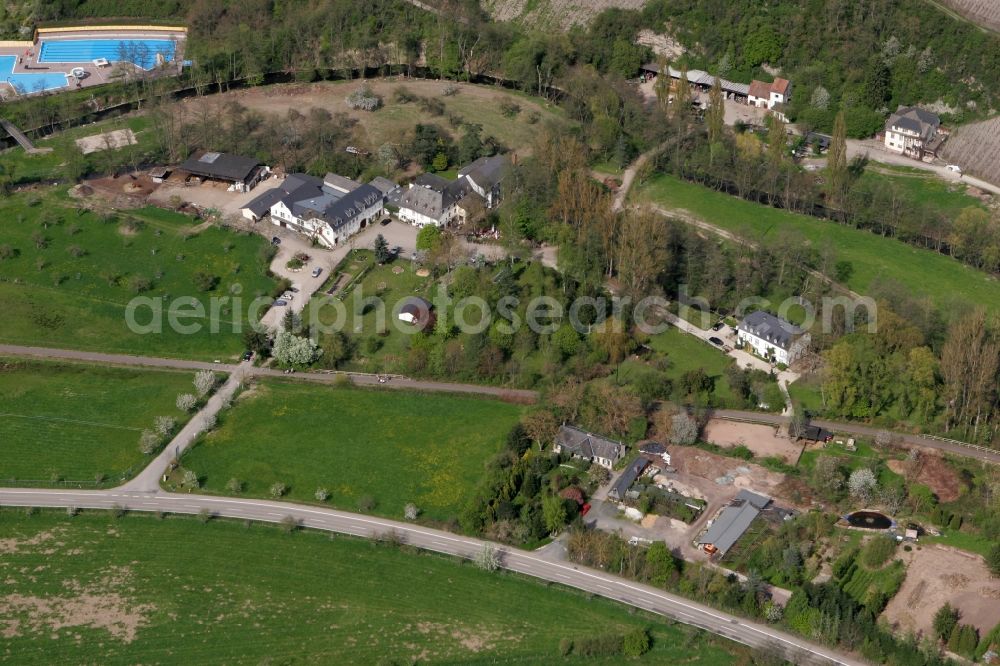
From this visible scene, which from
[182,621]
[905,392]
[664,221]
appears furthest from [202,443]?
[905,392]

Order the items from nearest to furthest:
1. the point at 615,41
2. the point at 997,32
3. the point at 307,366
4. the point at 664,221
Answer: the point at 307,366 → the point at 664,221 → the point at 997,32 → the point at 615,41

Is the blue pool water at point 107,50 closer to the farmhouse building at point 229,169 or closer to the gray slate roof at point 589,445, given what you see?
the farmhouse building at point 229,169

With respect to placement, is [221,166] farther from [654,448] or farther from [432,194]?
[654,448]

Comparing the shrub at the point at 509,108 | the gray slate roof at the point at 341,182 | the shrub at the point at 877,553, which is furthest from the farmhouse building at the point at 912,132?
the shrub at the point at 877,553

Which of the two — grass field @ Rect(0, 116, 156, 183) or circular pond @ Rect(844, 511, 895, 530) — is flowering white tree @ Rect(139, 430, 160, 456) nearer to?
grass field @ Rect(0, 116, 156, 183)

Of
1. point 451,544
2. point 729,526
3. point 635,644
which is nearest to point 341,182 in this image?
point 451,544

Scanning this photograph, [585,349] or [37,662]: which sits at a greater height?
[585,349]

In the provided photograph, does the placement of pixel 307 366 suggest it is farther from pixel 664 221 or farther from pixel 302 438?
pixel 664 221
